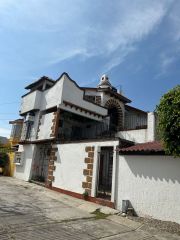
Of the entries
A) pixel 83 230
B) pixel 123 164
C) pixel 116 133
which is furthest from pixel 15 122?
pixel 83 230

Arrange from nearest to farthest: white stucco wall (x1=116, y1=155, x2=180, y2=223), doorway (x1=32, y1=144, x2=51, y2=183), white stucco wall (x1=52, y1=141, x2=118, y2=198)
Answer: white stucco wall (x1=116, y1=155, x2=180, y2=223) < white stucco wall (x1=52, y1=141, x2=118, y2=198) < doorway (x1=32, y1=144, x2=51, y2=183)

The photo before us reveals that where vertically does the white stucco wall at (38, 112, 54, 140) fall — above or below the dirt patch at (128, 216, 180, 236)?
above

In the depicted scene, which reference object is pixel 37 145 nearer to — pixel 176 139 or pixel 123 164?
pixel 123 164

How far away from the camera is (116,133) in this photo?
755 inches

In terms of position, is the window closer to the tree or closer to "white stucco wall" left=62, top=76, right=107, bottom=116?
"white stucco wall" left=62, top=76, right=107, bottom=116

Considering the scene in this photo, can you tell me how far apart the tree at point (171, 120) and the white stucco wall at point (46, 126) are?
10.8 metres

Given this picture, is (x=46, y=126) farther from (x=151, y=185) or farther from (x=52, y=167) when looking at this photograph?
(x=151, y=185)

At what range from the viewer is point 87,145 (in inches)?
534

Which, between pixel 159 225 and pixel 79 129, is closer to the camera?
pixel 159 225

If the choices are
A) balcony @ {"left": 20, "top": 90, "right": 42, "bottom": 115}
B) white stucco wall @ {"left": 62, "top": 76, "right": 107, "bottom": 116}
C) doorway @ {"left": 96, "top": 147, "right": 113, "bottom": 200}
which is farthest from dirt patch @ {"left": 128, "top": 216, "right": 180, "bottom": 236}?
balcony @ {"left": 20, "top": 90, "right": 42, "bottom": 115}

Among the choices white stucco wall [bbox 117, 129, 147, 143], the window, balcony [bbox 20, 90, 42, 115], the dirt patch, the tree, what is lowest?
the dirt patch

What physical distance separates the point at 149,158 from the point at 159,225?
2666 millimetres

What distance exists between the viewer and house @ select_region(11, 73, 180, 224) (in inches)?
416

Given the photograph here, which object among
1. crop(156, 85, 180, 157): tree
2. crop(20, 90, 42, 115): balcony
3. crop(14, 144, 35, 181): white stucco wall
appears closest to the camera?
crop(156, 85, 180, 157): tree
